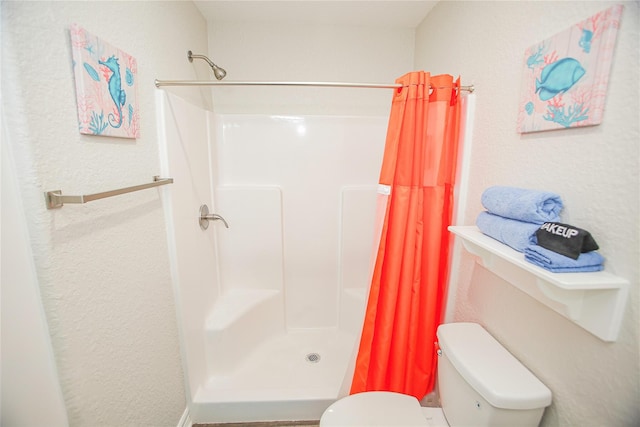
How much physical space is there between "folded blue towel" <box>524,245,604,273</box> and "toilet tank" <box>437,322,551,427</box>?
426 mm

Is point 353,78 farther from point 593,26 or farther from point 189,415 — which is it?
point 189,415

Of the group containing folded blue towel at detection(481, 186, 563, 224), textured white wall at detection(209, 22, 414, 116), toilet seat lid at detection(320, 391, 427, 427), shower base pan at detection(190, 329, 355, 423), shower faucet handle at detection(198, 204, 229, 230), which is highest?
textured white wall at detection(209, 22, 414, 116)

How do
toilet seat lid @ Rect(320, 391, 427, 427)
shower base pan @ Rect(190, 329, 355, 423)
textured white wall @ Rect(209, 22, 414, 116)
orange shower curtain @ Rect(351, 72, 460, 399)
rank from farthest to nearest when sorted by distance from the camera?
1. textured white wall @ Rect(209, 22, 414, 116)
2. shower base pan @ Rect(190, 329, 355, 423)
3. orange shower curtain @ Rect(351, 72, 460, 399)
4. toilet seat lid @ Rect(320, 391, 427, 427)

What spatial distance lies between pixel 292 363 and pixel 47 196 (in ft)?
5.35

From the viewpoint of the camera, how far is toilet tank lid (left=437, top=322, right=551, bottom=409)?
76 centimetres

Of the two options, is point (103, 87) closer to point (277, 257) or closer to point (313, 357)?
point (277, 257)

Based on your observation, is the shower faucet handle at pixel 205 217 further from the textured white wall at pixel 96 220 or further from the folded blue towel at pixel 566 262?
the folded blue towel at pixel 566 262

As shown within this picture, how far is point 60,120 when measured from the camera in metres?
0.68

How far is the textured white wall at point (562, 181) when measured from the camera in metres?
0.60

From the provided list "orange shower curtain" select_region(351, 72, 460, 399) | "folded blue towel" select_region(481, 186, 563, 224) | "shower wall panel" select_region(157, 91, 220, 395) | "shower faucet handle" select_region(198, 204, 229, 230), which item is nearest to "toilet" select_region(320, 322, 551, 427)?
"orange shower curtain" select_region(351, 72, 460, 399)

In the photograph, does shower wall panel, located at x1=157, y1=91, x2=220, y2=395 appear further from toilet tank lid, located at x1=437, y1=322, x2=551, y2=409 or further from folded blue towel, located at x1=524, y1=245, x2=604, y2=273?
folded blue towel, located at x1=524, y1=245, x2=604, y2=273

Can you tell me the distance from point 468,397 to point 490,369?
133mm

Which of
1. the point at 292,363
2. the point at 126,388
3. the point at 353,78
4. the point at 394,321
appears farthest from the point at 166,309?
the point at 353,78

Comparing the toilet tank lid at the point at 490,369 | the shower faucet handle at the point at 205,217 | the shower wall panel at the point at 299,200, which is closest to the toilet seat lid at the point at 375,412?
the toilet tank lid at the point at 490,369
